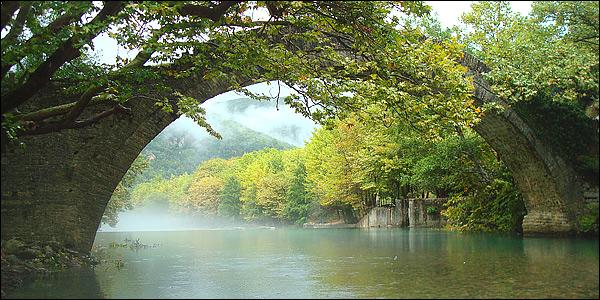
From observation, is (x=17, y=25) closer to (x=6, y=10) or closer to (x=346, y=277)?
(x=6, y=10)

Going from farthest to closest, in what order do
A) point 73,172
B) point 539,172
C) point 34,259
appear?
point 539,172
point 73,172
point 34,259

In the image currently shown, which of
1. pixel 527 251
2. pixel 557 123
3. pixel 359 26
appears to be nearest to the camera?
pixel 359 26

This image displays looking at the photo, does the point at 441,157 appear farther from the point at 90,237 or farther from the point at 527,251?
the point at 90,237

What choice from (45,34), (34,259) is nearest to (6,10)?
(45,34)

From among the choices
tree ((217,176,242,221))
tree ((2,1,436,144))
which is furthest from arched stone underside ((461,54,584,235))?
tree ((217,176,242,221))

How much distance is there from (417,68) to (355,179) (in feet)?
69.5

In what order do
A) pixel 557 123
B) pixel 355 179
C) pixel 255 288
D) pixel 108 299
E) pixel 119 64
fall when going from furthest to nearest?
pixel 355 179 → pixel 557 123 → pixel 119 64 → pixel 255 288 → pixel 108 299

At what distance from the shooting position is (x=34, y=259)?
7.99m

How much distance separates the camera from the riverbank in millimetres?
7190

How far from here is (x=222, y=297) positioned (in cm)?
558

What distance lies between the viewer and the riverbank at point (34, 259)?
7190mm

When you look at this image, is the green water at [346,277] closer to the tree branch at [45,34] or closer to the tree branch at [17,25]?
the tree branch at [45,34]

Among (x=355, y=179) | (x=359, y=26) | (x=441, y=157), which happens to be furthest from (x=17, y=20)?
(x=355, y=179)

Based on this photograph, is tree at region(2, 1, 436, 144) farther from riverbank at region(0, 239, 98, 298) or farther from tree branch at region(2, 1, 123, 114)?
riverbank at region(0, 239, 98, 298)
